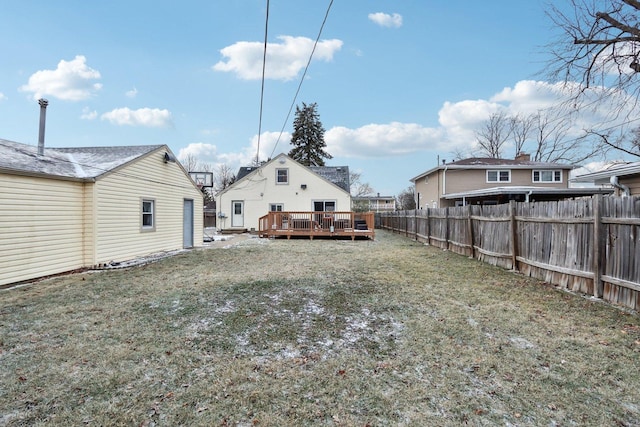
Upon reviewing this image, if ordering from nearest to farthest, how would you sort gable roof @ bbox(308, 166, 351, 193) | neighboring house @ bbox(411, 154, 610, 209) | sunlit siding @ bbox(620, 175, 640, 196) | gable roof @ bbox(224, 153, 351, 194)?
sunlit siding @ bbox(620, 175, 640, 196) → neighboring house @ bbox(411, 154, 610, 209) → gable roof @ bbox(224, 153, 351, 194) → gable roof @ bbox(308, 166, 351, 193)

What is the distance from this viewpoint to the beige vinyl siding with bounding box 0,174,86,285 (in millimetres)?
6629

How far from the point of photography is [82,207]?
8.38m

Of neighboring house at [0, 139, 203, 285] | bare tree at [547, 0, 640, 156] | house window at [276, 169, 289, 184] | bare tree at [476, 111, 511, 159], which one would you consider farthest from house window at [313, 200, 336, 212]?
bare tree at [476, 111, 511, 159]

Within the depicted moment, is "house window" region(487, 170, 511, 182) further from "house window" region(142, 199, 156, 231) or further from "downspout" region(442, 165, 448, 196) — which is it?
"house window" region(142, 199, 156, 231)

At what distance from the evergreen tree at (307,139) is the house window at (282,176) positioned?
18086 millimetres

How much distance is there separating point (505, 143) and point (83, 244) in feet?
122

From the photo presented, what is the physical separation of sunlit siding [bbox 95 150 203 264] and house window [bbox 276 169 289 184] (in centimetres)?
887

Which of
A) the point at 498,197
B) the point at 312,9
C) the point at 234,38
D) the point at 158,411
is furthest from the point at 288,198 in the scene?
the point at 158,411

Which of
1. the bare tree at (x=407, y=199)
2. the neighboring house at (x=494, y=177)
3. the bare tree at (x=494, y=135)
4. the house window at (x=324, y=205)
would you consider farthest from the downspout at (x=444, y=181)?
the bare tree at (x=407, y=199)

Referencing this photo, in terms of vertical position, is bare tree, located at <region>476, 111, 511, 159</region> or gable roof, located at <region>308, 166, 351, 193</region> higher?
bare tree, located at <region>476, 111, 511, 159</region>

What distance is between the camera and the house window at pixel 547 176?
2244 centimetres

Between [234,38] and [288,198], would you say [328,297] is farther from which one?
[288,198]

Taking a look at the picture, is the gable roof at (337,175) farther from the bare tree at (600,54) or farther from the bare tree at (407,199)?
the bare tree at (407,199)

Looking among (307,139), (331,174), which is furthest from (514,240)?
(307,139)
